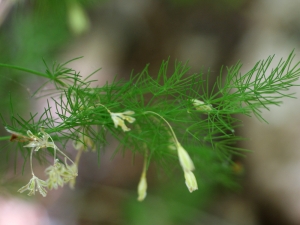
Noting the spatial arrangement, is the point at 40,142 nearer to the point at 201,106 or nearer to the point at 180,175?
the point at 201,106

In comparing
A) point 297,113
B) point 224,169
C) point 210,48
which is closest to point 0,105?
point 224,169

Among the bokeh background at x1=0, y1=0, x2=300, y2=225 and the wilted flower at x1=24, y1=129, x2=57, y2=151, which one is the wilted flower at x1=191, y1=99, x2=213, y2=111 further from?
the bokeh background at x1=0, y1=0, x2=300, y2=225

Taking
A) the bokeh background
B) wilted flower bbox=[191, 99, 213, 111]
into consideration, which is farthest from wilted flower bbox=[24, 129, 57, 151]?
the bokeh background

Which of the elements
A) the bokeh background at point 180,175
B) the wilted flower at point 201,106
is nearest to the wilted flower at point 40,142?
the wilted flower at point 201,106

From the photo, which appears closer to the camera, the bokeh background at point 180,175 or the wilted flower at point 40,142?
the wilted flower at point 40,142

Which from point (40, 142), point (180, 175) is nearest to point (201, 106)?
point (40, 142)

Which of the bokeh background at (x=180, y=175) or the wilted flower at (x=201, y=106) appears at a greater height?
the wilted flower at (x=201, y=106)

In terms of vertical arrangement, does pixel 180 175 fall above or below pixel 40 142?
below

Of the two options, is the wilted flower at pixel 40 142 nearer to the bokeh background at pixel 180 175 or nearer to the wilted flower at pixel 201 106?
the wilted flower at pixel 201 106

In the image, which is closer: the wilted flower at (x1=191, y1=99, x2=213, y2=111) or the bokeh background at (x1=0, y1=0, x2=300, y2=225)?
the wilted flower at (x1=191, y1=99, x2=213, y2=111)
